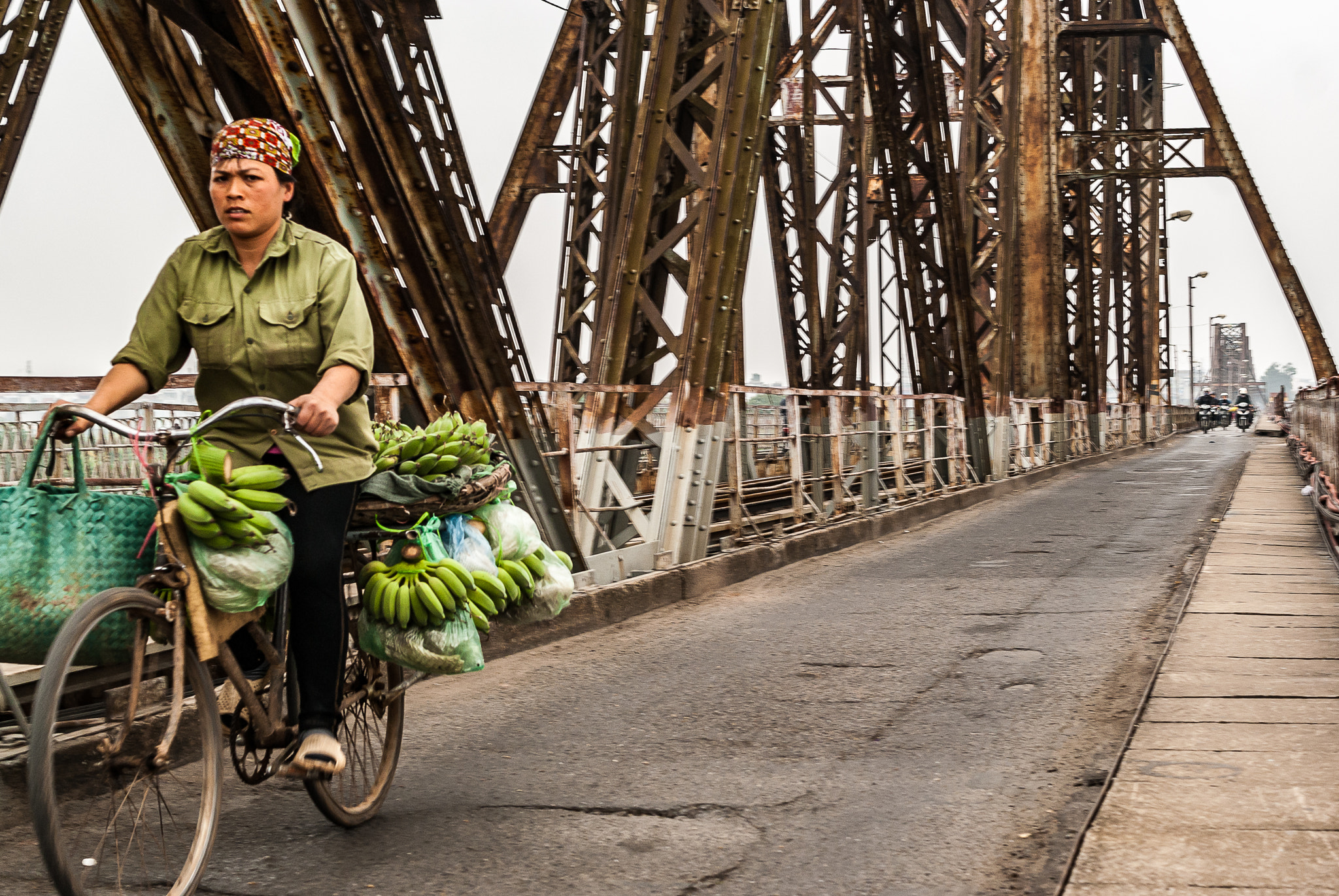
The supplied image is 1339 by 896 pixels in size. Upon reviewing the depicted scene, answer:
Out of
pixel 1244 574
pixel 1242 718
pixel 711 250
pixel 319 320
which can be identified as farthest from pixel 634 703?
pixel 1244 574

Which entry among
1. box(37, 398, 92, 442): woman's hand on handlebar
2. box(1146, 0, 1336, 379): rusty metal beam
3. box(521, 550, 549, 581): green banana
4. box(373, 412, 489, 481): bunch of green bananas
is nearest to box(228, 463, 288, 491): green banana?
box(37, 398, 92, 442): woman's hand on handlebar

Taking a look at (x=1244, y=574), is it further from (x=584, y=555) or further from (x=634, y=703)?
(x=634, y=703)

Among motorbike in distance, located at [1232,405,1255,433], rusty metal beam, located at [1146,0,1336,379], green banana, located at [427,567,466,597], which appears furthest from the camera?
motorbike in distance, located at [1232,405,1255,433]

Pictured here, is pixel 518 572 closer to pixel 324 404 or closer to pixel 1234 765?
pixel 324 404

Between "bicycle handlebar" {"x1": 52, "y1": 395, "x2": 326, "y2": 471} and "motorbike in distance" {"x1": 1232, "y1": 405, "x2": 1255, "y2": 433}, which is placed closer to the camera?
"bicycle handlebar" {"x1": 52, "y1": 395, "x2": 326, "y2": 471}

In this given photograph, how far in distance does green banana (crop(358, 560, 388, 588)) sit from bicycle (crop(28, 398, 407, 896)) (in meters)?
0.30

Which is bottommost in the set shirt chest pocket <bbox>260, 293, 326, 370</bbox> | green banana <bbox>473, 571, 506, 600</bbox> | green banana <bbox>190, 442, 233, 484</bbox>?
green banana <bbox>473, 571, 506, 600</bbox>

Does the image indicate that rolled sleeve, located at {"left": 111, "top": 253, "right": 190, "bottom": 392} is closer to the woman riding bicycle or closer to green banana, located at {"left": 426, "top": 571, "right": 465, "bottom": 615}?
the woman riding bicycle

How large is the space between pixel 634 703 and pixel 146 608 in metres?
2.91

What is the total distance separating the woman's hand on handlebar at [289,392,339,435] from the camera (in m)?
3.19

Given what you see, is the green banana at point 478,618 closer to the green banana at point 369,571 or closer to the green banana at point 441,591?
the green banana at point 441,591

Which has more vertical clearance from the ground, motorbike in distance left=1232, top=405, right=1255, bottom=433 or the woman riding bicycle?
the woman riding bicycle

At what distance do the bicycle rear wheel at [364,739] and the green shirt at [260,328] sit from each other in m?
0.66

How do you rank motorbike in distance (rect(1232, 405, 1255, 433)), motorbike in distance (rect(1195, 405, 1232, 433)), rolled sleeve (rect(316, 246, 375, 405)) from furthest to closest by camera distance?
motorbike in distance (rect(1195, 405, 1232, 433))
motorbike in distance (rect(1232, 405, 1255, 433))
rolled sleeve (rect(316, 246, 375, 405))
